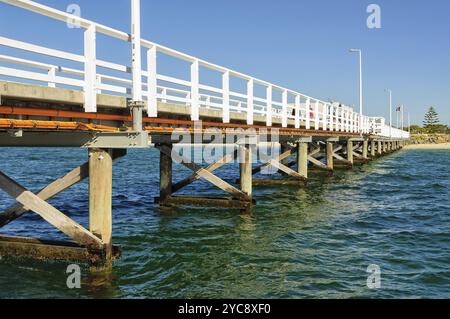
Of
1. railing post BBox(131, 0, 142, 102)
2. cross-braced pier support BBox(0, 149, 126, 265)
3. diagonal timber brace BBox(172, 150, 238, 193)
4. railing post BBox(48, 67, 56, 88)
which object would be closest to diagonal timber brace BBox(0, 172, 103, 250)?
cross-braced pier support BBox(0, 149, 126, 265)

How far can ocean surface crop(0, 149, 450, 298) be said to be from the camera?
7035mm

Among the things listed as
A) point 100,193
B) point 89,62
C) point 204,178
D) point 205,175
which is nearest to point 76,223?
point 100,193

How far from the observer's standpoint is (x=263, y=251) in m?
9.12

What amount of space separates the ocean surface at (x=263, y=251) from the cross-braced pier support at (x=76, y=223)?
23cm

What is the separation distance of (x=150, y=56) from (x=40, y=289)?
4297 millimetres

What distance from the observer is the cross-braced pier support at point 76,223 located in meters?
7.43

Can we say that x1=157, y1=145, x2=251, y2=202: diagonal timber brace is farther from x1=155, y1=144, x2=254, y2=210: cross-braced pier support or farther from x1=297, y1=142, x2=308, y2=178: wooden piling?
x1=297, y1=142, x2=308, y2=178: wooden piling

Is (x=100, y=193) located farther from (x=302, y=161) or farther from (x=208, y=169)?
(x=302, y=161)

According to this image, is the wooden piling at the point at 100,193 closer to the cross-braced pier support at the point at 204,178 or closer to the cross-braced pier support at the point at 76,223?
the cross-braced pier support at the point at 76,223

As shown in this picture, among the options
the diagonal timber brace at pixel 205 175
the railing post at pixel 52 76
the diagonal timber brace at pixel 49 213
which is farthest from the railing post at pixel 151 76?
the diagonal timber brace at pixel 205 175

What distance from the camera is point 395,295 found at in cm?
686

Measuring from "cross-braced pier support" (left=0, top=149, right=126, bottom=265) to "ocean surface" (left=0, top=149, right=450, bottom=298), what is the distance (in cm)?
23

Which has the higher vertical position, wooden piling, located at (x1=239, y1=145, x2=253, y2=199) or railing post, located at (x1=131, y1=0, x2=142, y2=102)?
railing post, located at (x1=131, y1=0, x2=142, y2=102)

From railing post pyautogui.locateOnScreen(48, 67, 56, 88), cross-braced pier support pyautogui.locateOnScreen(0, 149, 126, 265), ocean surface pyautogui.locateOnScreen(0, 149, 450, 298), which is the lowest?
ocean surface pyautogui.locateOnScreen(0, 149, 450, 298)
